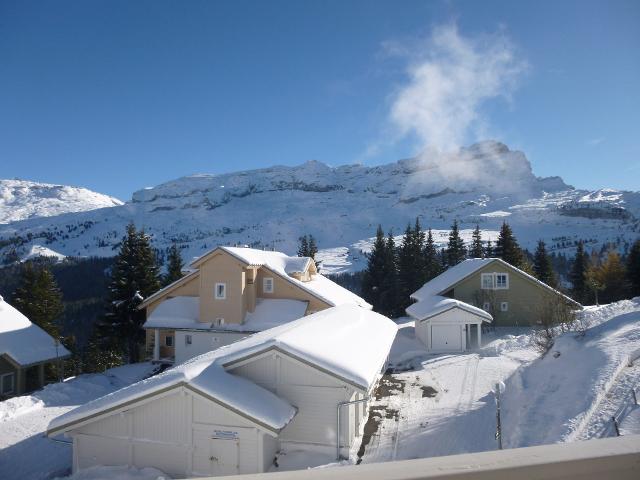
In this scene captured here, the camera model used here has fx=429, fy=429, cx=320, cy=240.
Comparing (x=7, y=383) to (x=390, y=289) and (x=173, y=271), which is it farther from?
(x=390, y=289)

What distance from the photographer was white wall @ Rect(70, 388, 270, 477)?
1188cm

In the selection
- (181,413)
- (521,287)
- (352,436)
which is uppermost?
(521,287)

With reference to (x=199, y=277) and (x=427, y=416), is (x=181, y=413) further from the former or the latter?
(x=199, y=277)

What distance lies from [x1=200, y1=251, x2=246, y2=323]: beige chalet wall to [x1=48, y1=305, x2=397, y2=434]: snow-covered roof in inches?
428

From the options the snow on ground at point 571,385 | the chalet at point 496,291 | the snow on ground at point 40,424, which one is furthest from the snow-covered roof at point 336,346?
the chalet at point 496,291

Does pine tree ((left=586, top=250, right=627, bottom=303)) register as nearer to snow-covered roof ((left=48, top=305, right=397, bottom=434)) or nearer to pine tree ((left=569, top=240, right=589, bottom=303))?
pine tree ((left=569, top=240, right=589, bottom=303))

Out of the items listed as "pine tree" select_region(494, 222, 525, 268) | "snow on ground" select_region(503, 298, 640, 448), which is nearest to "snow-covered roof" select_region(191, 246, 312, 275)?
"snow on ground" select_region(503, 298, 640, 448)

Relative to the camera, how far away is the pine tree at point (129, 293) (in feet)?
106

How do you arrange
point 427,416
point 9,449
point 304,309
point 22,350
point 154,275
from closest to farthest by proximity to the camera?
point 9,449 < point 427,416 < point 22,350 < point 304,309 < point 154,275

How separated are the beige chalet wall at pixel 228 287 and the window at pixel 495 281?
2017 cm

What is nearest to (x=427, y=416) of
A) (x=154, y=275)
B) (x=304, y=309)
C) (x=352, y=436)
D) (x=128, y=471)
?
(x=352, y=436)

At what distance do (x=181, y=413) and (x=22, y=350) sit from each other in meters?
18.4

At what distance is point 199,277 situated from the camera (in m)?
28.7

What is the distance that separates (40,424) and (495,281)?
31.7m
